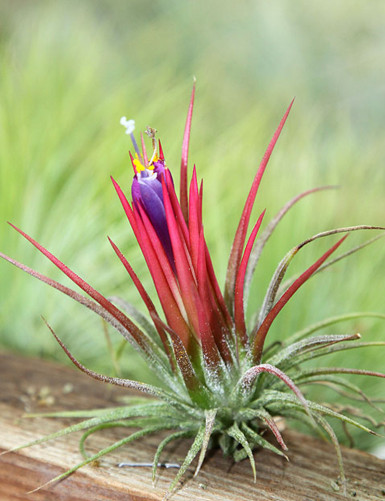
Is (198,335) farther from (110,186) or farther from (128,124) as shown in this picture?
(110,186)

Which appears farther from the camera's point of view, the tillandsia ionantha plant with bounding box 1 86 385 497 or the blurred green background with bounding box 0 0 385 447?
the blurred green background with bounding box 0 0 385 447

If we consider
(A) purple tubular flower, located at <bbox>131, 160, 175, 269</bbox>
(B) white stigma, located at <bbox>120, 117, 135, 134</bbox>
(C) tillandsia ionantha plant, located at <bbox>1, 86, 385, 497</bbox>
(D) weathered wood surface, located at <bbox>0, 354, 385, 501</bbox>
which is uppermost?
(B) white stigma, located at <bbox>120, 117, 135, 134</bbox>

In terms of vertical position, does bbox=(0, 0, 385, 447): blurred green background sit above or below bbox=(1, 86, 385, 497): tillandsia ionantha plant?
above

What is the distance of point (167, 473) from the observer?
42 cm

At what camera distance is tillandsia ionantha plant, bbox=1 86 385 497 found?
0.36m

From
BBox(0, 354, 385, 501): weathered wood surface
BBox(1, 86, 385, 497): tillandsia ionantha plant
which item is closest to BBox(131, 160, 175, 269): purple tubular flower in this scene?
BBox(1, 86, 385, 497): tillandsia ionantha plant

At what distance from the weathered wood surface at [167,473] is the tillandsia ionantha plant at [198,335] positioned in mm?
19

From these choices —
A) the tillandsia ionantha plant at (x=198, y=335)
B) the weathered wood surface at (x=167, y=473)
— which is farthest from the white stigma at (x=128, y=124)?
the weathered wood surface at (x=167, y=473)

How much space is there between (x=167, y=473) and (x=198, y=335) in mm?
112

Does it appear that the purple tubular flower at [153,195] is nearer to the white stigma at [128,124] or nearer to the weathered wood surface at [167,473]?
the white stigma at [128,124]

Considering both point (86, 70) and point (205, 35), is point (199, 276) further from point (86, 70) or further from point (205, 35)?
point (205, 35)

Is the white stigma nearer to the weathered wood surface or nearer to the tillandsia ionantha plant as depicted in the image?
the tillandsia ionantha plant

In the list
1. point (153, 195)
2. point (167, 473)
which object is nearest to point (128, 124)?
point (153, 195)

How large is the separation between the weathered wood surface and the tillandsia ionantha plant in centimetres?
2
